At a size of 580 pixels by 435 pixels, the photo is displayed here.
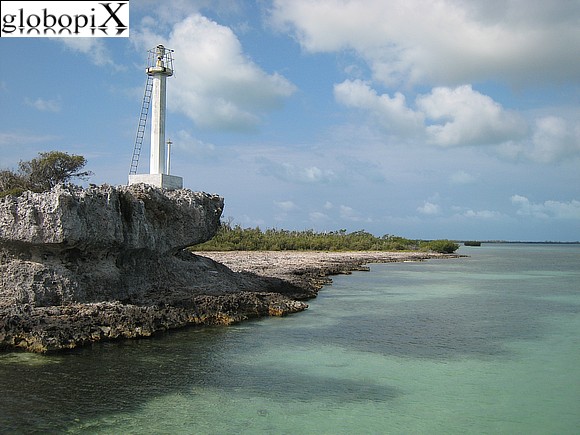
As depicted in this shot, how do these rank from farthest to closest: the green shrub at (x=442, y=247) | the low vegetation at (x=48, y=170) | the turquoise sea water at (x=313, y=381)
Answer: the green shrub at (x=442, y=247), the low vegetation at (x=48, y=170), the turquoise sea water at (x=313, y=381)

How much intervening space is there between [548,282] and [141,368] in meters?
32.7

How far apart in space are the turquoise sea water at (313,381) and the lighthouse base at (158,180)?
807 cm

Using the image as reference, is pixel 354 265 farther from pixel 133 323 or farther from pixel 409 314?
pixel 133 323

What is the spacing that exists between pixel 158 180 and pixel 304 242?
48.2 metres

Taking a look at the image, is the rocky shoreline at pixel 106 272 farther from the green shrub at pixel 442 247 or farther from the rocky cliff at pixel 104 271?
the green shrub at pixel 442 247

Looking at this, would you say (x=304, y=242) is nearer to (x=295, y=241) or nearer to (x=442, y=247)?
(x=295, y=241)

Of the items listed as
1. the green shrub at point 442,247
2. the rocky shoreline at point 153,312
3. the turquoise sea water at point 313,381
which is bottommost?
the turquoise sea water at point 313,381

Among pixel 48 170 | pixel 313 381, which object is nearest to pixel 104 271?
pixel 313 381

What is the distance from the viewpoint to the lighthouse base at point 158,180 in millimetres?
23609

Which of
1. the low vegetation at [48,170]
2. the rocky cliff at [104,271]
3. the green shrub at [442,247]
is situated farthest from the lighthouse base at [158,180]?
the green shrub at [442,247]

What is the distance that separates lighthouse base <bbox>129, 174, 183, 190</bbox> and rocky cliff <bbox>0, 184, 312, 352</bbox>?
1517 mm

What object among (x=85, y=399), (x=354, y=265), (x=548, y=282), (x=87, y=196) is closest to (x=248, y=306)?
(x=87, y=196)

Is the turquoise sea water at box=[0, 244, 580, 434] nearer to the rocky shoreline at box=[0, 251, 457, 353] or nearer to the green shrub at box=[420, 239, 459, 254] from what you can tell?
the rocky shoreline at box=[0, 251, 457, 353]

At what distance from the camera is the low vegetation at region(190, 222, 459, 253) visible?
195ft
